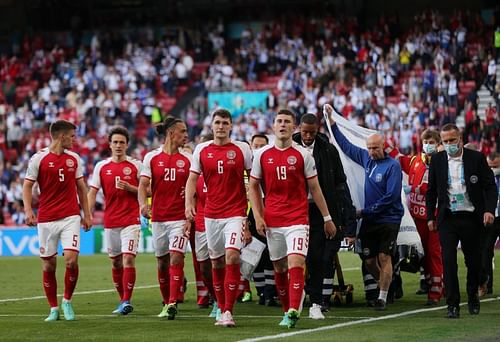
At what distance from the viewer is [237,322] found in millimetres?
14406

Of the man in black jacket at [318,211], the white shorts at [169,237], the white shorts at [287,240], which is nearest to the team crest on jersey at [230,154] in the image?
the white shorts at [287,240]

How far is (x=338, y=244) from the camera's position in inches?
615

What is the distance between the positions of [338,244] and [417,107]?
23131mm

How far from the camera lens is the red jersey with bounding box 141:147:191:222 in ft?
50.9

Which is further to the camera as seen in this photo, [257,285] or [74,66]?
[74,66]

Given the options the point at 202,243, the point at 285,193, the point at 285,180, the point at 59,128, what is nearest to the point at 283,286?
the point at 285,193

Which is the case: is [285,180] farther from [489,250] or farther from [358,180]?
[489,250]

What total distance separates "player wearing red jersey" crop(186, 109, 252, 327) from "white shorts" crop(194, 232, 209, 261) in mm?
1636

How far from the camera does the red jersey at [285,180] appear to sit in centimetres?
1376

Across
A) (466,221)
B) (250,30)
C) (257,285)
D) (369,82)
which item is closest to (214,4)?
(250,30)

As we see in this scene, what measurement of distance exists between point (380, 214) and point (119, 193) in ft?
11.4

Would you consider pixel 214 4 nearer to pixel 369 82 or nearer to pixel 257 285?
pixel 369 82

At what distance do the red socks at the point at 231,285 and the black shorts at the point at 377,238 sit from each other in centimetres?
312

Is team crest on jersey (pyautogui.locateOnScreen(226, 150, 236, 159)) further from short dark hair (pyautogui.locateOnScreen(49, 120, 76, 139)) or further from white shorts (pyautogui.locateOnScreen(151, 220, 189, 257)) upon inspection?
short dark hair (pyautogui.locateOnScreen(49, 120, 76, 139))
